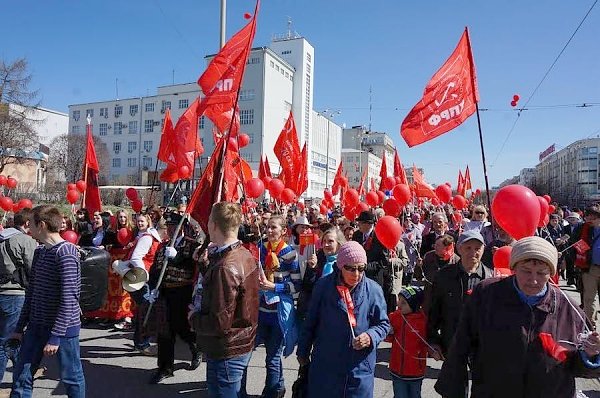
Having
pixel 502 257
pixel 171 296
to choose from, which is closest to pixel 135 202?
pixel 171 296

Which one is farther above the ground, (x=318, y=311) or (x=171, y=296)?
(x=318, y=311)

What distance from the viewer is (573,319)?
2.33m

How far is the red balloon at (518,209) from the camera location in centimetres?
372

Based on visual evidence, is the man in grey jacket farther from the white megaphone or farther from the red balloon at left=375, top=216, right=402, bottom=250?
the red balloon at left=375, top=216, right=402, bottom=250

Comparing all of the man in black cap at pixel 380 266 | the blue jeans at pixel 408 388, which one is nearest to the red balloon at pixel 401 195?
the man in black cap at pixel 380 266

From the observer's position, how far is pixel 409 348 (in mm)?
3781

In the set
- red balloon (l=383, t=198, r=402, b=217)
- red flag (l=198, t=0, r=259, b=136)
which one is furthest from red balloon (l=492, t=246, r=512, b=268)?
red balloon (l=383, t=198, r=402, b=217)

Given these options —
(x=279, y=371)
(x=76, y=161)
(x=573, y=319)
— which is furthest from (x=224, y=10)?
(x=76, y=161)

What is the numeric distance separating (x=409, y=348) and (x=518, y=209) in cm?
144

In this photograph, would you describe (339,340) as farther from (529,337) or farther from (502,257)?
(502,257)

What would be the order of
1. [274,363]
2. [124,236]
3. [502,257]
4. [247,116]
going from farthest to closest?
[247,116]
[124,236]
[274,363]
[502,257]

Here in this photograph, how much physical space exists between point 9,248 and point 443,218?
6304 millimetres

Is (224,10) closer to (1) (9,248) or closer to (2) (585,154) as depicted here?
(1) (9,248)

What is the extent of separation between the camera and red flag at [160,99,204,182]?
10.6 m
